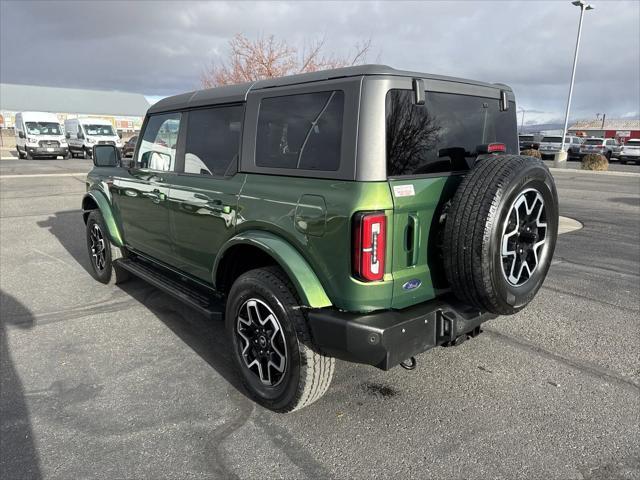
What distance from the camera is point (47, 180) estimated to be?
1606cm

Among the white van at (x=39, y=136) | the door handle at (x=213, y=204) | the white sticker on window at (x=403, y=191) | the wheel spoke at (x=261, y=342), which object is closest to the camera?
the white sticker on window at (x=403, y=191)

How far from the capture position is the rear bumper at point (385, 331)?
7.69ft

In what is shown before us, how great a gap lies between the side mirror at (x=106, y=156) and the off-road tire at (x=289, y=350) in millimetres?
2915

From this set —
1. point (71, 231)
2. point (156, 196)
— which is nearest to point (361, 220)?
point (156, 196)

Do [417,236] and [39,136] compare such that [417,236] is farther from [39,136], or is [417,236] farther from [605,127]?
[605,127]

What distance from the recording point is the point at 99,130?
29.5 meters

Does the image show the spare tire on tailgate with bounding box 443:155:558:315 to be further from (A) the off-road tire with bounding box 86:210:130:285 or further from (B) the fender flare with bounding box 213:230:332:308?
(A) the off-road tire with bounding box 86:210:130:285

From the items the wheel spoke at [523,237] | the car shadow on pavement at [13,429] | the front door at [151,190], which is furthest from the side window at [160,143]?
the wheel spoke at [523,237]

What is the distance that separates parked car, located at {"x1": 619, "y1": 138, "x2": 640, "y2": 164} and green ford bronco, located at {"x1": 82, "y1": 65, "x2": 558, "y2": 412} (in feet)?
104

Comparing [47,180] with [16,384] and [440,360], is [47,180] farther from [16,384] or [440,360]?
[440,360]

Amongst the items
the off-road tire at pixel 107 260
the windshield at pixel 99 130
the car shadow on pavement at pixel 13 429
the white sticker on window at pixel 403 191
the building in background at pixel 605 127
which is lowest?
the car shadow on pavement at pixel 13 429

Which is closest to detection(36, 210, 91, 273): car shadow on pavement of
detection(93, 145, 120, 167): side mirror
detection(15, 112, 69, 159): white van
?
detection(93, 145, 120, 167): side mirror

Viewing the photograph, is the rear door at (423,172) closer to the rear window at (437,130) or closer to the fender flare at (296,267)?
the rear window at (437,130)

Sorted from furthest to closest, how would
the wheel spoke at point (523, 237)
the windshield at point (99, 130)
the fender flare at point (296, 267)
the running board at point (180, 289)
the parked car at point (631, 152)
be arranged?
the windshield at point (99, 130) < the parked car at point (631, 152) < the running board at point (180, 289) < the wheel spoke at point (523, 237) < the fender flare at point (296, 267)
